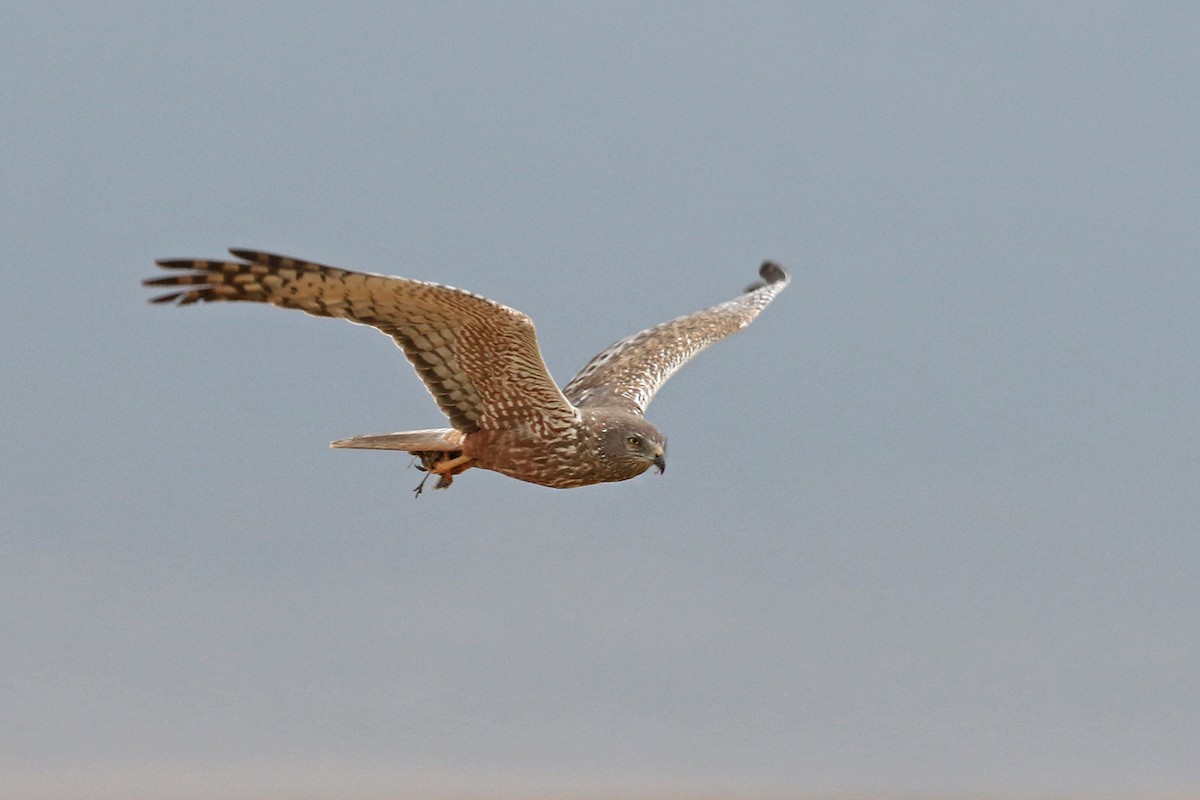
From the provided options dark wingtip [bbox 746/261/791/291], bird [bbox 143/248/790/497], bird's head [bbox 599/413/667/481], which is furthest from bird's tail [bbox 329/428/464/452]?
dark wingtip [bbox 746/261/791/291]

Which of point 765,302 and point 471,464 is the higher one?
point 765,302

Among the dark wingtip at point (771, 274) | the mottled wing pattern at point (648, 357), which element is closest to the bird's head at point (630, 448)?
the mottled wing pattern at point (648, 357)

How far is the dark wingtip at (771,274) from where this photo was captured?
16.7m

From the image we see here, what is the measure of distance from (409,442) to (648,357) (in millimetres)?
3058

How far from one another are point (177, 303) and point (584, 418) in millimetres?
3143

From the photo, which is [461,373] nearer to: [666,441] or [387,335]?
[387,335]

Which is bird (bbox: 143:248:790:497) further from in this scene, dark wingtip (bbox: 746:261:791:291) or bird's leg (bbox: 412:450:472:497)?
dark wingtip (bbox: 746:261:791:291)

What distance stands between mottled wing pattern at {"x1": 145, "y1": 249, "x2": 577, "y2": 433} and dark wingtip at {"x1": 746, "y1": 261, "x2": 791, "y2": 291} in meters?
6.11

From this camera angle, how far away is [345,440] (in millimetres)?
11312

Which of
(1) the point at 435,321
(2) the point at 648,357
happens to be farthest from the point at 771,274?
(1) the point at 435,321

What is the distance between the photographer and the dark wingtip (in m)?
16.7

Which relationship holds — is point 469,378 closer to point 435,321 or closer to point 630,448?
point 435,321

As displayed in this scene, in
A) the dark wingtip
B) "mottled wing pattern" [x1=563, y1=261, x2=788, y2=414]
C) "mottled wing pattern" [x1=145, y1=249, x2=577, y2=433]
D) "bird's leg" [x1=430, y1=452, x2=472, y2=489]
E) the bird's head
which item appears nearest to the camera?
"mottled wing pattern" [x1=145, y1=249, x2=577, y2=433]

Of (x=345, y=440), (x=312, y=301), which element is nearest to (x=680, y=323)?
(x=345, y=440)
